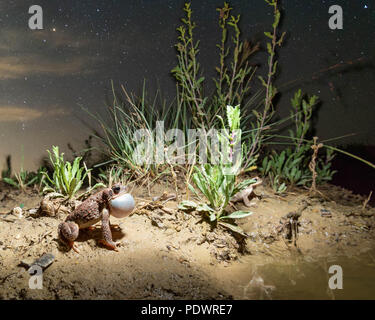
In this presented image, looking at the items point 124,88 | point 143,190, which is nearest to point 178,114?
point 124,88

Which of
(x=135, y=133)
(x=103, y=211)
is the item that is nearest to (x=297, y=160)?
(x=135, y=133)

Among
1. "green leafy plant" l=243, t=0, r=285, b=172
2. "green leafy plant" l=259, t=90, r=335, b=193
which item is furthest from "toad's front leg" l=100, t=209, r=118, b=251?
"green leafy plant" l=259, t=90, r=335, b=193

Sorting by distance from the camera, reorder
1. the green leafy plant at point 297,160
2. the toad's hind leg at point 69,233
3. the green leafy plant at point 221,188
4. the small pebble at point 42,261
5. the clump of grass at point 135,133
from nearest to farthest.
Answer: the small pebble at point 42,261
the toad's hind leg at point 69,233
the green leafy plant at point 221,188
the clump of grass at point 135,133
the green leafy plant at point 297,160

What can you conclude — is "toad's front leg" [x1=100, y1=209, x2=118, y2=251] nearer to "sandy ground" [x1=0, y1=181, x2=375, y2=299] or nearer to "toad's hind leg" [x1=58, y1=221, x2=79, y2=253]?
"sandy ground" [x1=0, y1=181, x2=375, y2=299]

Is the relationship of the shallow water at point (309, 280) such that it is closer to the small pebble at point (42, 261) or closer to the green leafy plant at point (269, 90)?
the green leafy plant at point (269, 90)

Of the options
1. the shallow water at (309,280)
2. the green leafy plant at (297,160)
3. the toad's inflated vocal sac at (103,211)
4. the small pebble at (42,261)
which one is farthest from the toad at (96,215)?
the green leafy plant at (297,160)

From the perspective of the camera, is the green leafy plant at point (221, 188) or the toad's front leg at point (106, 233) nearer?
the toad's front leg at point (106, 233)

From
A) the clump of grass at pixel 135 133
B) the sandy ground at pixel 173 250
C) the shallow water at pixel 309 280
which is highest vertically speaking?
the clump of grass at pixel 135 133

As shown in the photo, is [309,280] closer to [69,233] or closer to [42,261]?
[69,233]
